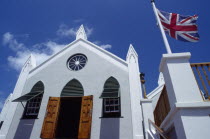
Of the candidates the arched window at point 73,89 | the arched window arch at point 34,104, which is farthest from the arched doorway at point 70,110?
the arched window arch at point 34,104

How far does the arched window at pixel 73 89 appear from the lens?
9.59 m

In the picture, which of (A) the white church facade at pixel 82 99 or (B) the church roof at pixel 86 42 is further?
(B) the church roof at pixel 86 42

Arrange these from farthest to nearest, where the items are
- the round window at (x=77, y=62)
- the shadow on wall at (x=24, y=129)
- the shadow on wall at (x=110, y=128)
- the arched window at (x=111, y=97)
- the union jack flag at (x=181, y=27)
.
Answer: the round window at (x=77, y=62) → the shadow on wall at (x=24, y=129) → the arched window at (x=111, y=97) → the shadow on wall at (x=110, y=128) → the union jack flag at (x=181, y=27)

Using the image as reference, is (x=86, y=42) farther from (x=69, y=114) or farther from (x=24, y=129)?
(x=24, y=129)

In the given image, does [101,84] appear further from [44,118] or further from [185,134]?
[185,134]

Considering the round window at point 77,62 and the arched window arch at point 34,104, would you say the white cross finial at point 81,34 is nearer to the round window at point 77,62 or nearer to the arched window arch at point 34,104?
the round window at point 77,62

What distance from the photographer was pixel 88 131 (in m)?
7.90

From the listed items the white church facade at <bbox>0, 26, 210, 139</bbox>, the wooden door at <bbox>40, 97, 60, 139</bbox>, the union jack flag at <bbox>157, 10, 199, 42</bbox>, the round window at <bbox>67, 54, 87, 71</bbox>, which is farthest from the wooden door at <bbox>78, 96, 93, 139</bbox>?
the union jack flag at <bbox>157, 10, 199, 42</bbox>

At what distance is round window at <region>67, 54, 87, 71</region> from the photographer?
10828mm

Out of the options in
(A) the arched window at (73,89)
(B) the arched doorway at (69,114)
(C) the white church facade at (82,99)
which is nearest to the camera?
(C) the white church facade at (82,99)

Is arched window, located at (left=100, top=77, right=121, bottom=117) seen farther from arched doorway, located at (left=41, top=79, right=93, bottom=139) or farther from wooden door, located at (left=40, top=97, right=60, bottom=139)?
wooden door, located at (left=40, top=97, right=60, bottom=139)

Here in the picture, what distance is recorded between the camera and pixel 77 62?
11.1 metres

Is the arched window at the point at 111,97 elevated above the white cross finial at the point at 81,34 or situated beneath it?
situated beneath

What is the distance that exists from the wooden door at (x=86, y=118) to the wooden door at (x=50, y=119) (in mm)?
1617
